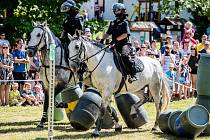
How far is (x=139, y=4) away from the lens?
42.5m

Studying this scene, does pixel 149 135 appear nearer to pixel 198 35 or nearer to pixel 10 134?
pixel 10 134

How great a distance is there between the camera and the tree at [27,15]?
70.2 ft

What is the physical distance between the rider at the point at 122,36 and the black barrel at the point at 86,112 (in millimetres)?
1027

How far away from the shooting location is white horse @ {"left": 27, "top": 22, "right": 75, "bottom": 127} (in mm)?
12695

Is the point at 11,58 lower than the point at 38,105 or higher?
higher

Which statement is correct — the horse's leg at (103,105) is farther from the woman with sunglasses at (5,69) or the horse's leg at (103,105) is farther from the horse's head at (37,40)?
the woman with sunglasses at (5,69)

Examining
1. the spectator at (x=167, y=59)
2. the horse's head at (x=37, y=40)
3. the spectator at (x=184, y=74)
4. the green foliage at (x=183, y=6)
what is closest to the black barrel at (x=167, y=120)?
the horse's head at (x=37, y=40)

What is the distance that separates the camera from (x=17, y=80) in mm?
16562

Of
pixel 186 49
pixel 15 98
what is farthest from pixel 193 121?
pixel 186 49

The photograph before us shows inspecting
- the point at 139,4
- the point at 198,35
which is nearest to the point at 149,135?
the point at 198,35

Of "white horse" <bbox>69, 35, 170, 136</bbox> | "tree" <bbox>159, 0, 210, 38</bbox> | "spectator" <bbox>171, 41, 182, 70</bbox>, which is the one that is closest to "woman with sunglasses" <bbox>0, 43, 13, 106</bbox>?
"white horse" <bbox>69, 35, 170, 136</bbox>

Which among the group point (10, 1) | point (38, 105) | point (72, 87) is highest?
point (10, 1)

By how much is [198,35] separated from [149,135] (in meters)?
25.0

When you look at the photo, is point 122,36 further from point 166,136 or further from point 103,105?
point 166,136
